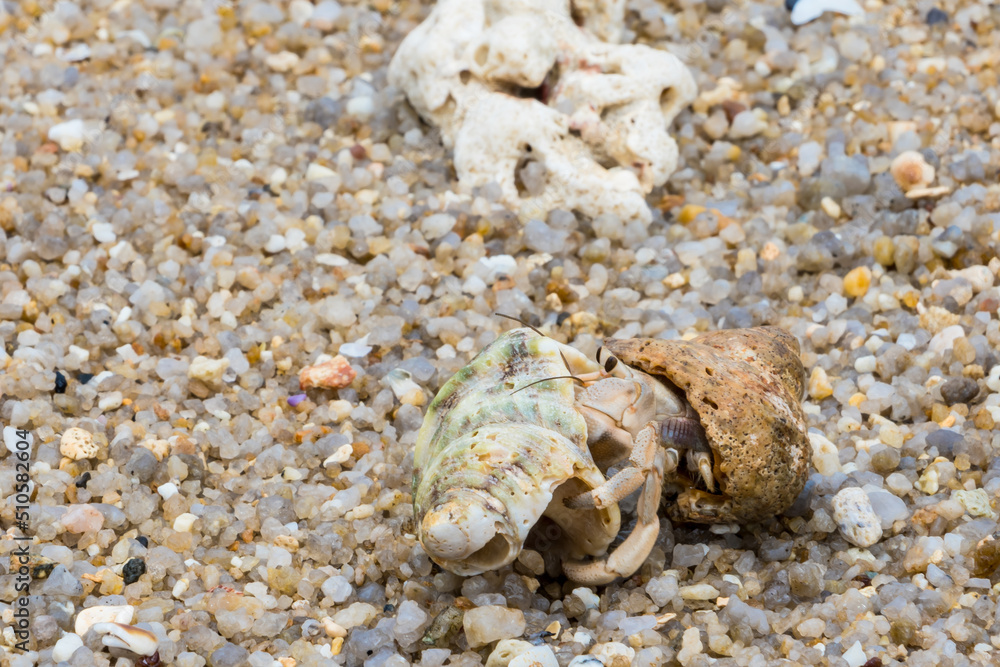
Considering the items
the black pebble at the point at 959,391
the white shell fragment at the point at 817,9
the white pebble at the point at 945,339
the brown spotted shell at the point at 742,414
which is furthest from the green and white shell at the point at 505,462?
the white shell fragment at the point at 817,9

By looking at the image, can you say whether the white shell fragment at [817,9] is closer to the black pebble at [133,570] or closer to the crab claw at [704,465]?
the crab claw at [704,465]

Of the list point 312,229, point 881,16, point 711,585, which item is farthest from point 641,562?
point 881,16

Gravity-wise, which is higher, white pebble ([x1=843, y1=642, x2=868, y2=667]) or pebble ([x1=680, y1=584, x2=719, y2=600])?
white pebble ([x1=843, y1=642, x2=868, y2=667])

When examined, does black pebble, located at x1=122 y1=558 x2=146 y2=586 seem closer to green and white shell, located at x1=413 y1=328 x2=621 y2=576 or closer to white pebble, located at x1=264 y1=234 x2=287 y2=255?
green and white shell, located at x1=413 y1=328 x2=621 y2=576

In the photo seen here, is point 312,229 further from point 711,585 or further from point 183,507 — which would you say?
point 711,585

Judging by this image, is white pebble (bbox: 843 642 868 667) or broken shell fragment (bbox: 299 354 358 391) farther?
broken shell fragment (bbox: 299 354 358 391)

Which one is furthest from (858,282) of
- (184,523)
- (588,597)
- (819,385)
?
(184,523)

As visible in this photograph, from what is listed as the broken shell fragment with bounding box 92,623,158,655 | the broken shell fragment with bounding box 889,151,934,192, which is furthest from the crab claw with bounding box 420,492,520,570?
the broken shell fragment with bounding box 889,151,934,192
